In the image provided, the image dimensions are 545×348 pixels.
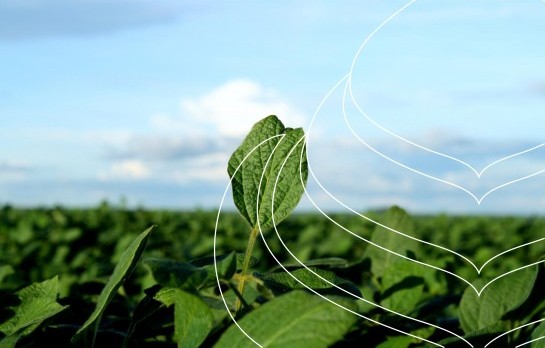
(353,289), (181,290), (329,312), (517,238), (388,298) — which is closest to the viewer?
(329,312)

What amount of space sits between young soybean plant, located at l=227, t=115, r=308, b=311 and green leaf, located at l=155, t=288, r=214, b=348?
165 millimetres

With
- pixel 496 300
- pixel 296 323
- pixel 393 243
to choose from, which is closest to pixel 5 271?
pixel 393 243

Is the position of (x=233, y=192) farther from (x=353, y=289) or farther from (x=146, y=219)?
(x=146, y=219)

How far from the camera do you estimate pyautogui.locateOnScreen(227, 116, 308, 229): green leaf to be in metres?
1.21

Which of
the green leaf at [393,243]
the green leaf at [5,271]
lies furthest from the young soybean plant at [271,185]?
the green leaf at [5,271]

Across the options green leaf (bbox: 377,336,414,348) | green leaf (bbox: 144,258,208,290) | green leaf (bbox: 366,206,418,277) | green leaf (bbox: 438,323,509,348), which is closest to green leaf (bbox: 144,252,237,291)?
green leaf (bbox: 144,258,208,290)

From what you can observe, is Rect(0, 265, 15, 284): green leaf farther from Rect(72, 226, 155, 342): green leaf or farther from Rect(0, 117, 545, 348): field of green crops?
Rect(72, 226, 155, 342): green leaf

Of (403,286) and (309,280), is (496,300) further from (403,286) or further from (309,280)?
(309,280)

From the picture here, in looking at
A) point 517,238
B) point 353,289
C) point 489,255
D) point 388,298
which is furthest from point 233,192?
point 517,238

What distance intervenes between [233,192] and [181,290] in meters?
0.21

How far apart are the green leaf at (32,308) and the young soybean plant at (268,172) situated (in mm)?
327

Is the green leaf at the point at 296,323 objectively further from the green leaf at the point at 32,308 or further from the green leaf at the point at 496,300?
the green leaf at the point at 496,300

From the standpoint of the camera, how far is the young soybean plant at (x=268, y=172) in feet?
3.97

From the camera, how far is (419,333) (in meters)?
1.40
